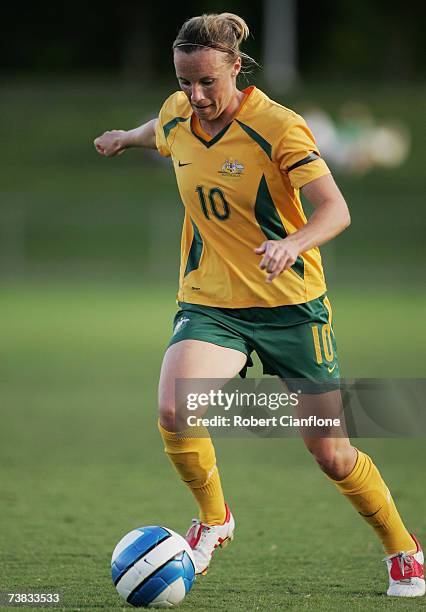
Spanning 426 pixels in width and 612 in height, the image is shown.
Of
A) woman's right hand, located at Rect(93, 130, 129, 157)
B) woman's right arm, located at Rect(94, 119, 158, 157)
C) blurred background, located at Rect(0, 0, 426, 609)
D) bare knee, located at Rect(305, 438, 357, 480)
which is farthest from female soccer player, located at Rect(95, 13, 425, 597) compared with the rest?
blurred background, located at Rect(0, 0, 426, 609)

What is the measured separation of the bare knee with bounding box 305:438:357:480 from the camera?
17.6 ft

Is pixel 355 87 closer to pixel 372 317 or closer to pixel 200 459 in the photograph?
pixel 372 317

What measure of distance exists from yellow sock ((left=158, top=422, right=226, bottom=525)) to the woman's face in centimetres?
138

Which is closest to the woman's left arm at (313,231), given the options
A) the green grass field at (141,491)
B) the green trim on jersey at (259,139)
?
the green trim on jersey at (259,139)

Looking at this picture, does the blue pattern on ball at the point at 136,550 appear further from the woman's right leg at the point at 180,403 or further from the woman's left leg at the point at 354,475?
the woman's left leg at the point at 354,475

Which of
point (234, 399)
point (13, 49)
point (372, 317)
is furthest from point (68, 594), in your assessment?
point (13, 49)

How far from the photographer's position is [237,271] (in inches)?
216

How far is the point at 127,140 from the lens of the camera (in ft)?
19.8

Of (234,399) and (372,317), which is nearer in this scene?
(234,399)

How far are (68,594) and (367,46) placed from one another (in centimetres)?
4334

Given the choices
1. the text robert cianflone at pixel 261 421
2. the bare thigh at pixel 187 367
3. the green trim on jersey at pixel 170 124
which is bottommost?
the text robert cianflone at pixel 261 421

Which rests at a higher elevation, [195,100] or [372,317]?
[195,100]

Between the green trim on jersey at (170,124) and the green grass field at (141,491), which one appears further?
the green trim on jersey at (170,124)

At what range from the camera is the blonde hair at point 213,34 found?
207 inches
